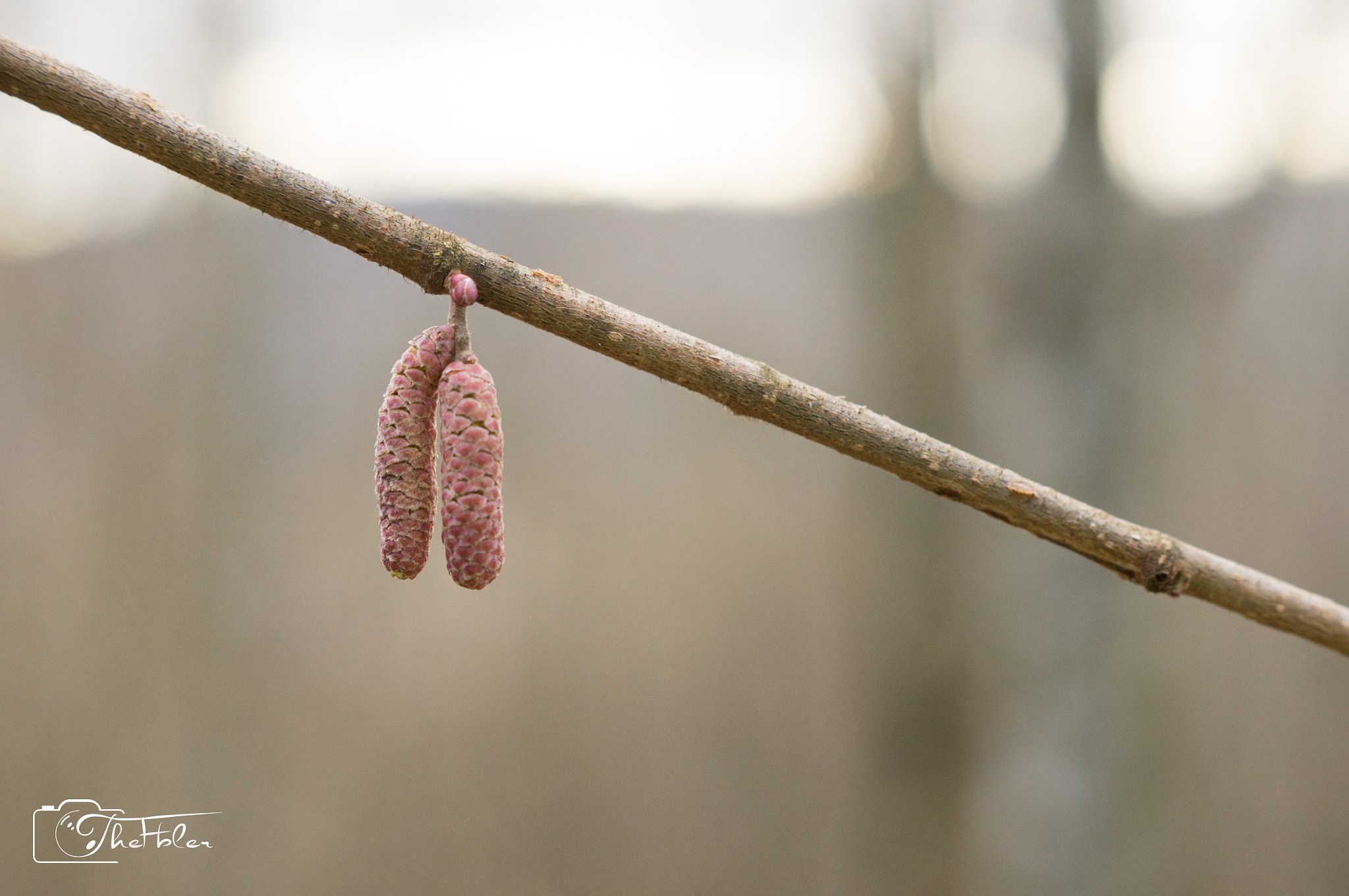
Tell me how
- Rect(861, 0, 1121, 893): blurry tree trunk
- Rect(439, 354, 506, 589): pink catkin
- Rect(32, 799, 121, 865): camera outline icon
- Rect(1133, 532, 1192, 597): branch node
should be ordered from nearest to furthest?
Rect(439, 354, 506, 589): pink catkin, Rect(1133, 532, 1192, 597): branch node, Rect(32, 799, 121, 865): camera outline icon, Rect(861, 0, 1121, 893): blurry tree trunk

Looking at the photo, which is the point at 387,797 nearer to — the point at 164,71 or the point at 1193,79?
the point at 164,71

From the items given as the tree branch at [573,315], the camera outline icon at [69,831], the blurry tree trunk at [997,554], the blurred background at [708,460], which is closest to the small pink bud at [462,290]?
the tree branch at [573,315]

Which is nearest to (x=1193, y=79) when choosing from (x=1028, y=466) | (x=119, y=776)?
(x=1028, y=466)
